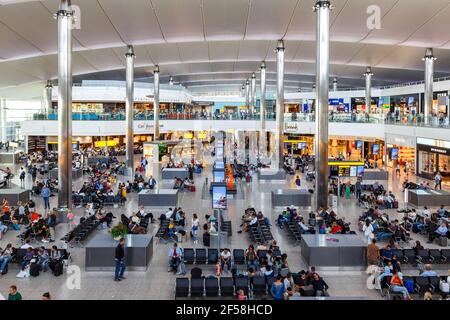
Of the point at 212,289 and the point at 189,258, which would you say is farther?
the point at 189,258

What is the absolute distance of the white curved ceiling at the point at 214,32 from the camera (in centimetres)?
2425

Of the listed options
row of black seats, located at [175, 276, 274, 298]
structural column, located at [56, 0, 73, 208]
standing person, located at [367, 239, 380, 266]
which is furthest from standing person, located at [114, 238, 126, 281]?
structural column, located at [56, 0, 73, 208]

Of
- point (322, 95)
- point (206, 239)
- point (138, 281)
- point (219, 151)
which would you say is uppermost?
point (322, 95)

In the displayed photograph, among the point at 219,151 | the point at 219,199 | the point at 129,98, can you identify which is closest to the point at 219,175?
the point at 219,199

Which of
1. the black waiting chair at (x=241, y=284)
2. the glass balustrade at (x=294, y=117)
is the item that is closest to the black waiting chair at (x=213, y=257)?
the black waiting chair at (x=241, y=284)

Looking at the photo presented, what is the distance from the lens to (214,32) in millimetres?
29969

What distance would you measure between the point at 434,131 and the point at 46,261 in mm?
22903

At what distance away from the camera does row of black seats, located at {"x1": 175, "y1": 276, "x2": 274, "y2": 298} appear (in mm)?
9219

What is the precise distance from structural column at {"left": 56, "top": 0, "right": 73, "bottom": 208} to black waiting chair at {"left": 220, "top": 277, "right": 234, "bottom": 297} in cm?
1080

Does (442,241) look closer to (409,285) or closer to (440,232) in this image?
(440,232)

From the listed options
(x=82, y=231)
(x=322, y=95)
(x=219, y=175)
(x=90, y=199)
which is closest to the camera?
(x=82, y=231)

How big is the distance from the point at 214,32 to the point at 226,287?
23.6 meters

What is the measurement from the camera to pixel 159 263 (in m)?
11.8

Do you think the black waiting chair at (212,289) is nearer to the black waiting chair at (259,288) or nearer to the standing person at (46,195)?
the black waiting chair at (259,288)
